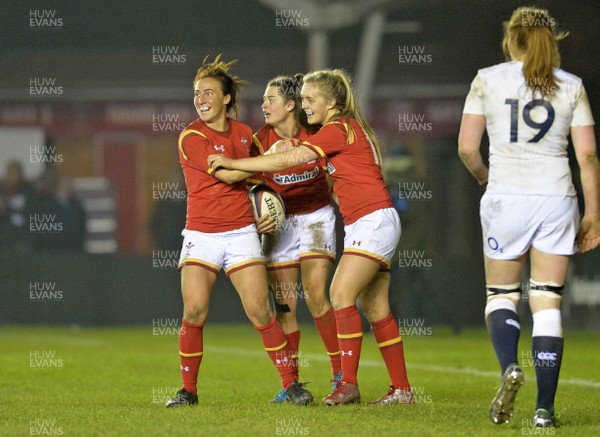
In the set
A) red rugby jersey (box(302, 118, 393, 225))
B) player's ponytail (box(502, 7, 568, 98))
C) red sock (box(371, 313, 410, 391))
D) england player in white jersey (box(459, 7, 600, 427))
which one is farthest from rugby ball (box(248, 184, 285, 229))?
player's ponytail (box(502, 7, 568, 98))

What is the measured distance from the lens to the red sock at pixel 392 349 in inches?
316

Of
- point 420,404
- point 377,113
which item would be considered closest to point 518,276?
point 420,404

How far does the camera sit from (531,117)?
21.3 feet

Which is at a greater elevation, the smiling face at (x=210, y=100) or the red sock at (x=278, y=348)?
the smiling face at (x=210, y=100)

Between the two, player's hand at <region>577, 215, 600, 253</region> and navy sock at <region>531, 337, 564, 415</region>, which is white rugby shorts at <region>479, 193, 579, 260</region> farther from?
navy sock at <region>531, 337, 564, 415</region>

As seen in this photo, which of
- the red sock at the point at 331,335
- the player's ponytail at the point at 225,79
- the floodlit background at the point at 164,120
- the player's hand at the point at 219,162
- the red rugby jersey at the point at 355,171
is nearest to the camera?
the player's hand at the point at 219,162

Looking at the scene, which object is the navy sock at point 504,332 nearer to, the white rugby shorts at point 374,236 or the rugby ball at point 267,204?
the white rugby shorts at point 374,236

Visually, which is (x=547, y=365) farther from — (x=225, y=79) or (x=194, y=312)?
(x=225, y=79)

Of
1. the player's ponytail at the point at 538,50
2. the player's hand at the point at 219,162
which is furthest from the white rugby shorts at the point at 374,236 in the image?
the player's ponytail at the point at 538,50

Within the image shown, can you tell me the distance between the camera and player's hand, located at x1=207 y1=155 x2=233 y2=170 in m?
7.48

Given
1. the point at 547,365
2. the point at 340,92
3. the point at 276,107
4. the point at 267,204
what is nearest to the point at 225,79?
the point at 276,107

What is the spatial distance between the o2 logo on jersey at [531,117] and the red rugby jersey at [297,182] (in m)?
2.07

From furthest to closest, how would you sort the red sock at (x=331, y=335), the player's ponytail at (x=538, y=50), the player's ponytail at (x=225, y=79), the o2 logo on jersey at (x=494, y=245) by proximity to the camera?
the red sock at (x=331, y=335), the player's ponytail at (x=225, y=79), the o2 logo on jersey at (x=494, y=245), the player's ponytail at (x=538, y=50)

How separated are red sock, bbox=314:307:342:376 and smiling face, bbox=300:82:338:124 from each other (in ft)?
4.41
